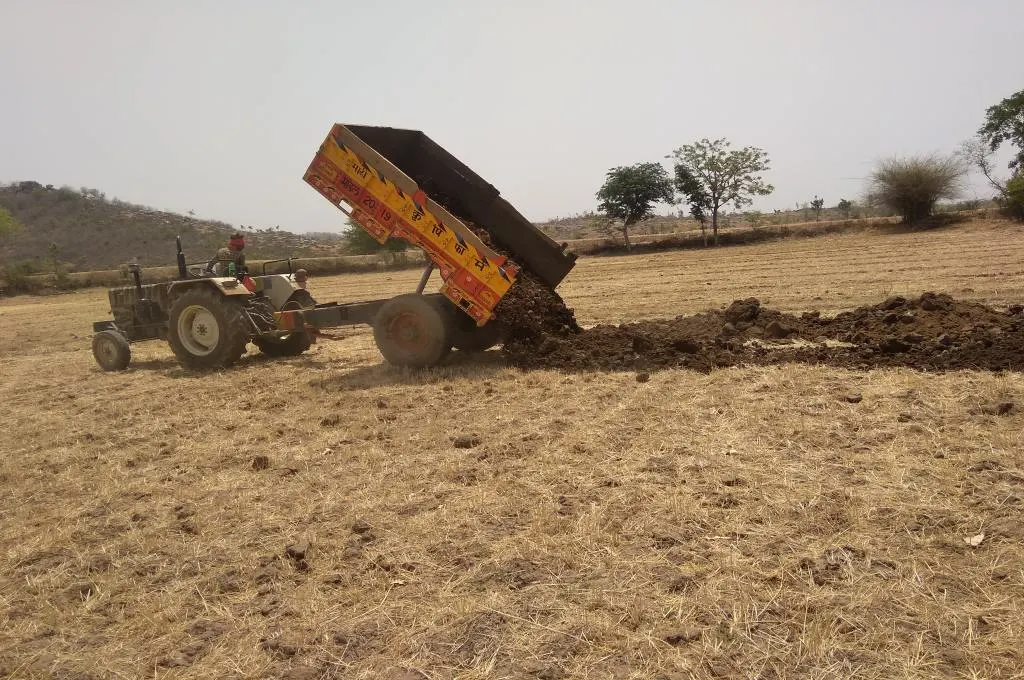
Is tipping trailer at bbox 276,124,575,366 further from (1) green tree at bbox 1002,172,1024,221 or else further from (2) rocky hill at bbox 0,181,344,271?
(2) rocky hill at bbox 0,181,344,271

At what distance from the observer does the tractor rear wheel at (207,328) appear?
9.02 meters

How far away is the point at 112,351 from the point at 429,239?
208 inches

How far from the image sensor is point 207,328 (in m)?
9.28

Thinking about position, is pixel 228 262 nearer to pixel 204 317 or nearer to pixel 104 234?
pixel 204 317

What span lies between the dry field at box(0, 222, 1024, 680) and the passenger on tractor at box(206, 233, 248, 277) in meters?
2.87

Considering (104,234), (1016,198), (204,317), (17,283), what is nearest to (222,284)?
(204,317)

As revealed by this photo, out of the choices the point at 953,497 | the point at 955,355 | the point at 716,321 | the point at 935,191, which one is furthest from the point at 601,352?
the point at 935,191

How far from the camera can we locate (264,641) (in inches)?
116

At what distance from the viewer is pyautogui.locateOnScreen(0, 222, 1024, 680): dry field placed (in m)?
2.76

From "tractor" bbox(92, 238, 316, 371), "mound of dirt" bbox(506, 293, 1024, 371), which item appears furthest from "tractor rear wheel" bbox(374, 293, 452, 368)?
"tractor" bbox(92, 238, 316, 371)

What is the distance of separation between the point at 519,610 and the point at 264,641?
106 centimetres

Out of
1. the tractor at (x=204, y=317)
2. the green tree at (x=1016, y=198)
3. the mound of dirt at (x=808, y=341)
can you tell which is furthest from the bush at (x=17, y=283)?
the green tree at (x=1016, y=198)

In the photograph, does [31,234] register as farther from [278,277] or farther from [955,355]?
[955,355]

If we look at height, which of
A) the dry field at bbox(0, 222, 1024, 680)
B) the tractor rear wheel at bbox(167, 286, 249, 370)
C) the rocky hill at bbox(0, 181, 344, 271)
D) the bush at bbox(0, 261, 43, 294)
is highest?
the rocky hill at bbox(0, 181, 344, 271)
